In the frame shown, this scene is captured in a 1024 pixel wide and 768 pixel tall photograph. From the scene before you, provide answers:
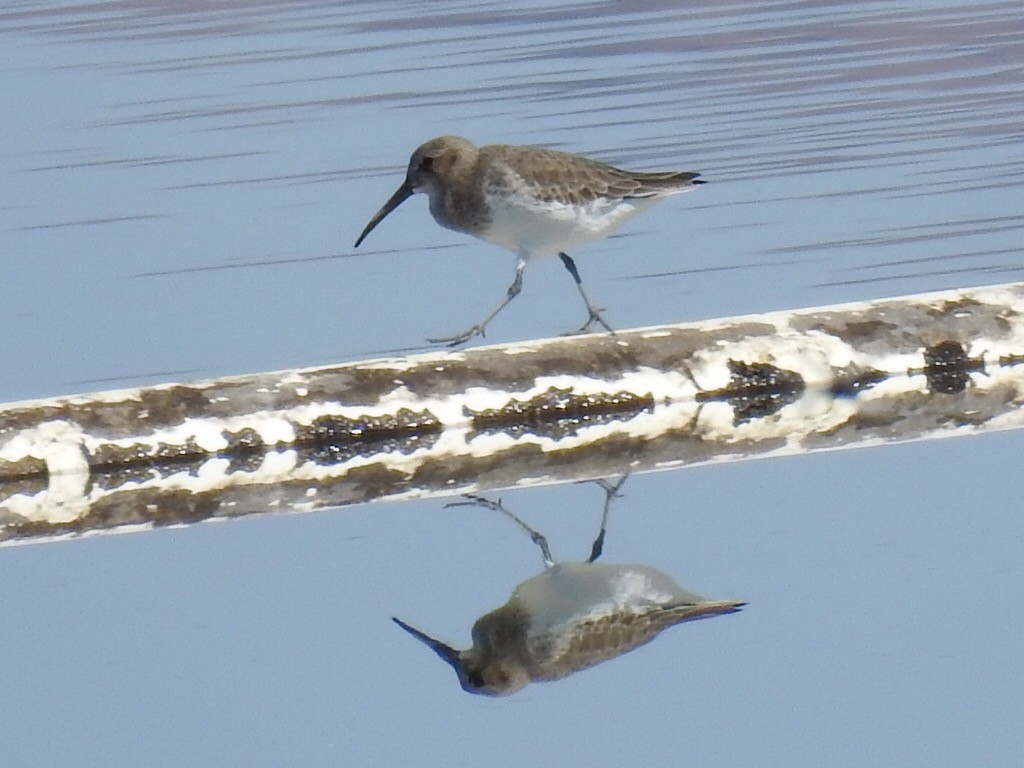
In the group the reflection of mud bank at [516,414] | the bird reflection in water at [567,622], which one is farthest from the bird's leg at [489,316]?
the bird reflection in water at [567,622]

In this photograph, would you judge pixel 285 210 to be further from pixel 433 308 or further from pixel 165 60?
pixel 165 60

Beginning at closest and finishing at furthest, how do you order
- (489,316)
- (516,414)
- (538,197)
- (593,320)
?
(516,414) < (538,197) < (489,316) < (593,320)

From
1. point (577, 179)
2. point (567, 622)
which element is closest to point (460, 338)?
point (577, 179)

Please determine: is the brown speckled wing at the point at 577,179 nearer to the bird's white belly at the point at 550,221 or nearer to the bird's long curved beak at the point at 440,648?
the bird's white belly at the point at 550,221

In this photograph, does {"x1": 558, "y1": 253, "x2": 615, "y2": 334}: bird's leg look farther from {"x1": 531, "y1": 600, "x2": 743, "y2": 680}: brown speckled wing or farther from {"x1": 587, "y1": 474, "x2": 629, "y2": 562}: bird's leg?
{"x1": 531, "y1": 600, "x2": 743, "y2": 680}: brown speckled wing

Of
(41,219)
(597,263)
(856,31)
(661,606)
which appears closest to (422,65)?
(856,31)

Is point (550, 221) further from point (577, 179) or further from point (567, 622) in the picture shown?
point (567, 622)
